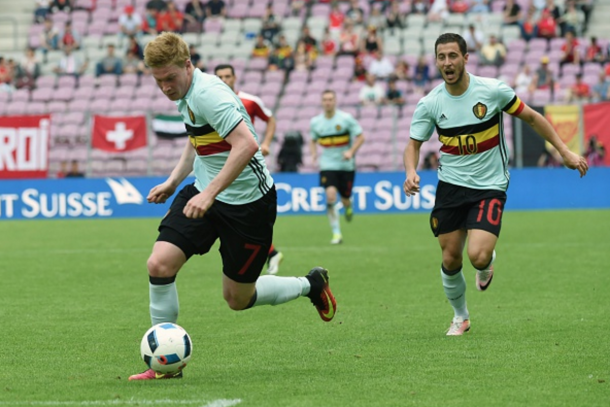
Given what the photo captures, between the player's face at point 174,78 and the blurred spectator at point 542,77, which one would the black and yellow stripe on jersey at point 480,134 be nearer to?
the player's face at point 174,78

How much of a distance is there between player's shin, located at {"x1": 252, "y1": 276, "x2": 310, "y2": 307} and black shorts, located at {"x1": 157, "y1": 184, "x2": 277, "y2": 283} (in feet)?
→ 1.07

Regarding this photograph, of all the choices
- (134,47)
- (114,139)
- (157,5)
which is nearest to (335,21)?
(157,5)

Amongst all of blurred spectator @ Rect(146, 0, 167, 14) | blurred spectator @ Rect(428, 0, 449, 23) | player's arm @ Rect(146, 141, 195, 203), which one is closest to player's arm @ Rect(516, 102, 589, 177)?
player's arm @ Rect(146, 141, 195, 203)

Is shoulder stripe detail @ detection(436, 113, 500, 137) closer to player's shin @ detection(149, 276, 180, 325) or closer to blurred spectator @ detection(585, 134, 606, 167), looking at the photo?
player's shin @ detection(149, 276, 180, 325)

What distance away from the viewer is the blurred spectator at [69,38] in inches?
1232

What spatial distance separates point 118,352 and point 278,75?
69.4ft

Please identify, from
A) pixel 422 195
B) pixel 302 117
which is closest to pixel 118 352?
pixel 422 195

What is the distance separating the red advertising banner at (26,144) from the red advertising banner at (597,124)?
37.4 ft

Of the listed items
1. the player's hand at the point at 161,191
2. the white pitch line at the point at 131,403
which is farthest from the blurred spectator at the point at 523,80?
the white pitch line at the point at 131,403

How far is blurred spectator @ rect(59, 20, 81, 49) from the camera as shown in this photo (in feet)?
103

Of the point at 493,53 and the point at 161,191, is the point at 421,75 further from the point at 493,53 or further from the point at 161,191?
the point at 161,191

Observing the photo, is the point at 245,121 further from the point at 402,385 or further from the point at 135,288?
the point at 135,288

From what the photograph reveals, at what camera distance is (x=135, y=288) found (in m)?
12.1

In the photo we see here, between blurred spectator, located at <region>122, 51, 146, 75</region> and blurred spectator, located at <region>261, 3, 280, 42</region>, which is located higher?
blurred spectator, located at <region>261, 3, 280, 42</region>
